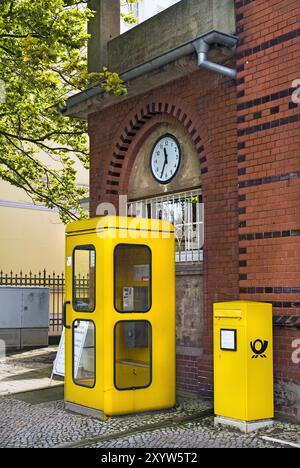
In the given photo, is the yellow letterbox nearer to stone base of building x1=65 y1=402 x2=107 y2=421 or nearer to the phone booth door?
stone base of building x1=65 y1=402 x2=107 y2=421

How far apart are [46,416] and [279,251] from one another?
3.34m

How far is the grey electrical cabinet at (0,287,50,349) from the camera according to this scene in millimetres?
13461

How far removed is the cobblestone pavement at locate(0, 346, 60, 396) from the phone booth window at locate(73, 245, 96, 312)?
84.3 inches

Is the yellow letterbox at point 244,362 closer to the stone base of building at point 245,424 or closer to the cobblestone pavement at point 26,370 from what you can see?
the stone base of building at point 245,424

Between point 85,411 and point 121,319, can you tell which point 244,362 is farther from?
point 85,411

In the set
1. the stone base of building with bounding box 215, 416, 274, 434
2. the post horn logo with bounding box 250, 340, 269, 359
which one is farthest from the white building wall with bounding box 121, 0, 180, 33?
the stone base of building with bounding box 215, 416, 274, 434

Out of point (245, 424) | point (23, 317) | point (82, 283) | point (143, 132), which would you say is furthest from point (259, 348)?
point (23, 317)

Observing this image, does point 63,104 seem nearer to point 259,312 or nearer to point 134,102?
point 134,102

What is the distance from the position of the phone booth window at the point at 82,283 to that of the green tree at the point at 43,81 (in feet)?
7.65

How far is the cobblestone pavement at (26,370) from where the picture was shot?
886 cm

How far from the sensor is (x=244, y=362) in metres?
5.91

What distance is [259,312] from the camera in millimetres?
6086

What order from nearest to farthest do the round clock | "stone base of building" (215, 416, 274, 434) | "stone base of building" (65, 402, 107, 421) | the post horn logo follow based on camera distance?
"stone base of building" (215, 416, 274, 434) < the post horn logo < "stone base of building" (65, 402, 107, 421) < the round clock

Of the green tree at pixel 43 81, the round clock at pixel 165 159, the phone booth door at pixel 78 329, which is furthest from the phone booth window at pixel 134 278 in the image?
the green tree at pixel 43 81
